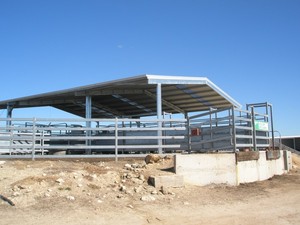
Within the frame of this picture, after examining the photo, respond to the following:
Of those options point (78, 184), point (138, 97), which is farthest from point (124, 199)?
point (138, 97)

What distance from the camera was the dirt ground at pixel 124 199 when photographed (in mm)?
7621

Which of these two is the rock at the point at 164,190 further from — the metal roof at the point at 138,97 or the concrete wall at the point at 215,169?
the metal roof at the point at 138,97

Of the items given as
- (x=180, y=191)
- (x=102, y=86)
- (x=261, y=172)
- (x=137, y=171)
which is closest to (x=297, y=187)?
(x=261, y=172)

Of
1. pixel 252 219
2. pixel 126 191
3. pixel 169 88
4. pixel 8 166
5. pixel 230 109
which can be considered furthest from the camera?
pixel 169 88

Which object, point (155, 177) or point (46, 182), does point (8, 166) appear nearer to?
point (46, 182)

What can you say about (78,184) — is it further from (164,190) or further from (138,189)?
(164,190)

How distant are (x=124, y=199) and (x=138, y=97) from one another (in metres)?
15.5

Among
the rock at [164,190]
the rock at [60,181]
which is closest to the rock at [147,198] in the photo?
the rock at [164,190]

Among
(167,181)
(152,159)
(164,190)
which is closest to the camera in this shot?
(164,190)

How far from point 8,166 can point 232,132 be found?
7.35m

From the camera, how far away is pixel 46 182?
9.46 metres

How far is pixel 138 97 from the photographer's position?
24109 millimetres

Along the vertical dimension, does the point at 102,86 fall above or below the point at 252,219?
above

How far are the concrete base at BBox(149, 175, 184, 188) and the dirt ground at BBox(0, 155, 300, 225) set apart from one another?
170 millimetres
